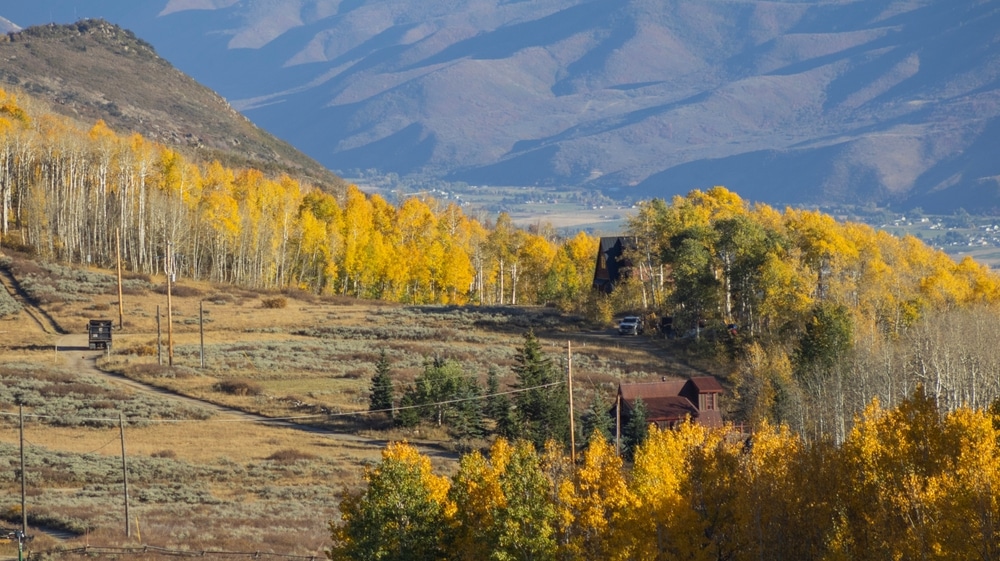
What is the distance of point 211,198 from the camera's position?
116 metres

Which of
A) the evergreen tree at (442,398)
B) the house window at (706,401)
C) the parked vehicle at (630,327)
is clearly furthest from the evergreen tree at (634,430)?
the parked vehicle at (630,327)

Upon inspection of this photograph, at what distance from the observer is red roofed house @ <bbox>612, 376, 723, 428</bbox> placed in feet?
201

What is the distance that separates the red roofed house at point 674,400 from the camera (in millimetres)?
61156

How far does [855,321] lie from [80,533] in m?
43.4

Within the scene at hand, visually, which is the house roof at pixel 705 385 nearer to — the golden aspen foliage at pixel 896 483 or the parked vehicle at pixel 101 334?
the golden aspen foliage at pixel 896 483

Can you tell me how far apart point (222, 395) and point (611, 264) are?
50.5m

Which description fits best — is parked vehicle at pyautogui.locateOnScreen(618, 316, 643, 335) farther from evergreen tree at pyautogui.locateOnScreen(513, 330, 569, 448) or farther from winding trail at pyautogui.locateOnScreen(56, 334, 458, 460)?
winding trail at pyautogui.locateOnScreen(56, 334, 458, 460)

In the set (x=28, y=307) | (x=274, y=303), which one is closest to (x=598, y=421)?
(x=274, y=303)

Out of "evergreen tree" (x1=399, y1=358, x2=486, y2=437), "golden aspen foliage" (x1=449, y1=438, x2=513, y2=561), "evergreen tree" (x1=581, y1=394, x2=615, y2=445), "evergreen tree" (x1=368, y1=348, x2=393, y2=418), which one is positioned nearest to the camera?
"golden aspen foliage" (x1=449, y1=438, x2=513, y2=561)

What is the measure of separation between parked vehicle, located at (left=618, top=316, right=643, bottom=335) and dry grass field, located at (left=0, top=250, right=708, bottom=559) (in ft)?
7.19

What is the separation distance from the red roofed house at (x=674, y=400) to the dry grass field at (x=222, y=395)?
13.8 ft

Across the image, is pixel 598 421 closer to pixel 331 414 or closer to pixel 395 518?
pixel 331 414

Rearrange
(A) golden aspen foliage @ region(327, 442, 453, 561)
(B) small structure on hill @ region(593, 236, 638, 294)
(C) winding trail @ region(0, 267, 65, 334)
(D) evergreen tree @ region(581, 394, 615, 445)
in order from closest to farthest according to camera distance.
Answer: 1. (A) golden aspen foliage @ region(327, 442, 453, 561)
2. (D) evergreen tree @ region(581, 394, 615, 445)
3. (C) winding trail @ region(0, 267, 65, 334)
4. (B) small structure on hill @ region(593, 236, 638, 294)

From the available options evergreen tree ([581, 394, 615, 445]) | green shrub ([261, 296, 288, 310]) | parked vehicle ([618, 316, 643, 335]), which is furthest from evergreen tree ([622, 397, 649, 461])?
green shrub ([261, 296, 288, 310])
